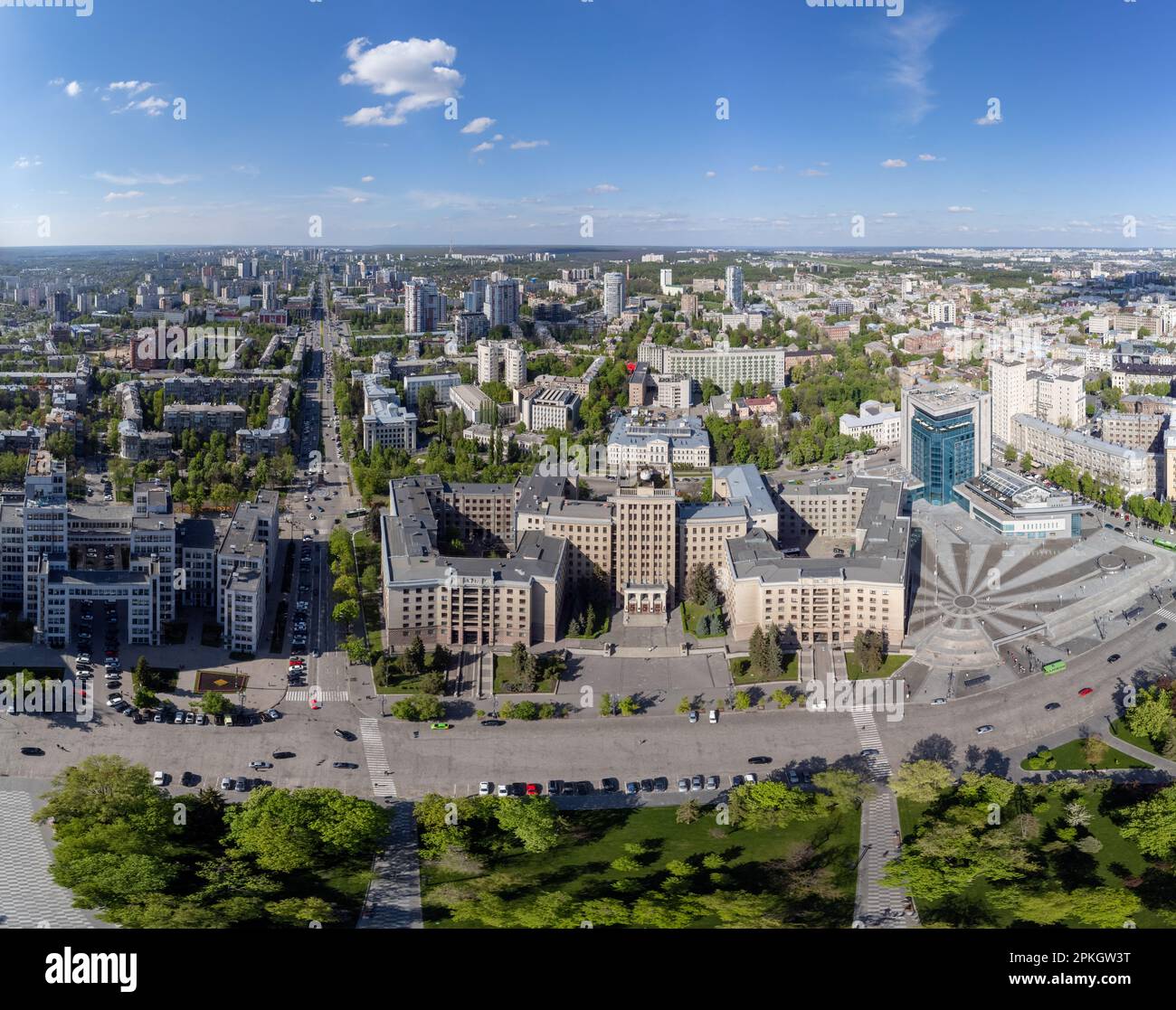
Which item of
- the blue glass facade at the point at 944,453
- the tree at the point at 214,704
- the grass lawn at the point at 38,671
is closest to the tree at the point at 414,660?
the tree at the point at 214,704

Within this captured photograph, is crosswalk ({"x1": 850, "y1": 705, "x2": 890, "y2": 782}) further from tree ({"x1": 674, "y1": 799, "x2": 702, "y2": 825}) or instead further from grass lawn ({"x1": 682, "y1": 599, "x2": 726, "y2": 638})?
grass lawn ({"x1": 682, "y1": 599, "x2": 726, "y2": 638})

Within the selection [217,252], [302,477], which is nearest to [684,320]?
[302,477]

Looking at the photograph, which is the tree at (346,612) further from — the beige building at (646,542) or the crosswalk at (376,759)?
the beige building at (646,542)

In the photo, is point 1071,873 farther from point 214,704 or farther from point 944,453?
point 944,453

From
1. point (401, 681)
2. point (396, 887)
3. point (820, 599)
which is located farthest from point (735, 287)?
point (396, 887)

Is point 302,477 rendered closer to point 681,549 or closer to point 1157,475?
point 681,549

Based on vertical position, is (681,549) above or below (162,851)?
above

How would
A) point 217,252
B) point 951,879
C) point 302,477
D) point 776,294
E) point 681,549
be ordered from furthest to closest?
1. point 217,252
2. point 776,294
3. point 302,477
4. point 681,549
5. point 951,879
